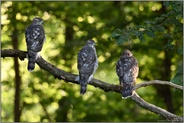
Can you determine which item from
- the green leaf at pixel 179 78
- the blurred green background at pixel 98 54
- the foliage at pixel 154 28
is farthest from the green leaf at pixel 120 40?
the blurred green background at pixel 98 54

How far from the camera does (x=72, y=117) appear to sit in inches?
Result: 516

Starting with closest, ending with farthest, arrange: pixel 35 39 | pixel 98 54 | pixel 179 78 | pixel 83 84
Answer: pixel 83 84 → pixel 179 78 → pixel 35 39 → pixel 98 54

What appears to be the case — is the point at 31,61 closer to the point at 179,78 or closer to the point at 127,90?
the point at 127,90

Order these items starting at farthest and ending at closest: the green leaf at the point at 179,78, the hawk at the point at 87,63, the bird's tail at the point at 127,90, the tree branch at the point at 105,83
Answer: the green leaf at the point at 179,78 → the hawk at the point at 87,63 → the bird's tail at the point at 127,90 → the tree branch at the point at 105,83

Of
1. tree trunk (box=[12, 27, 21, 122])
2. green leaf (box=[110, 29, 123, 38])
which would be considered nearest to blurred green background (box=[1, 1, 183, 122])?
tree trunk (box=[12, 27, 21, 122])

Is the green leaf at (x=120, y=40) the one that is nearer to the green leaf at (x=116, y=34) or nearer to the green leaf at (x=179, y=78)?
the green leaf at (x=116, y=34)

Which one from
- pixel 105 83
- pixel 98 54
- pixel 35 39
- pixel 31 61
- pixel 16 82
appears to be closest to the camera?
pixel 105 83

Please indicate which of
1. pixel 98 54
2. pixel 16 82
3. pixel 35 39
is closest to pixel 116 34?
pixel 35 39

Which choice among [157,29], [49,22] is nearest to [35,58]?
[157,29]

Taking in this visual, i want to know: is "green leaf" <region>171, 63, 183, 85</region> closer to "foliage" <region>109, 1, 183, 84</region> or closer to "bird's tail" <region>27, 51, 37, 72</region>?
"foliage" <region>109, 1, 183, 84</region>

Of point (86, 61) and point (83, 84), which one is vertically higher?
point (86, 61)

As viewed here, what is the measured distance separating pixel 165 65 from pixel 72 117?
2.76 meters

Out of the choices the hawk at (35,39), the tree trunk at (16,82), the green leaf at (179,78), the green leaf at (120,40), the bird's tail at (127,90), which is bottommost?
the tree trunk at (16,82)

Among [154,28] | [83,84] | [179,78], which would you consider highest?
[154,28]
